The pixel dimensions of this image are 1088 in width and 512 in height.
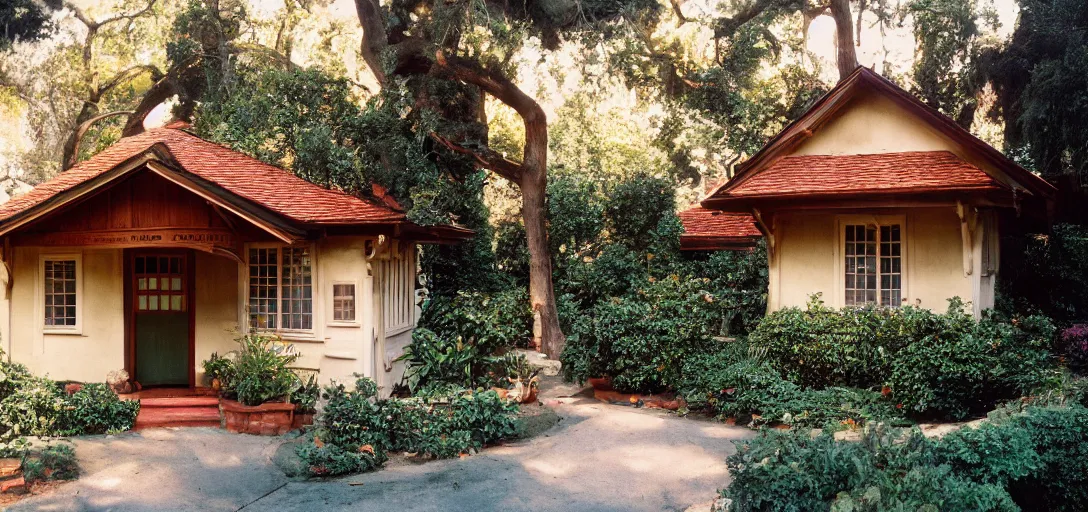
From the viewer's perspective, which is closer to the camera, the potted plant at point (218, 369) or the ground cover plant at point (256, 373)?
the ground cover plant at point (256, 373)

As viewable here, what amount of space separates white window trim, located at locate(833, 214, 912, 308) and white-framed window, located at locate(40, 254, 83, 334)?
1256 centimetres

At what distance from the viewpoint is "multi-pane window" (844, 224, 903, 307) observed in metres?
13.5

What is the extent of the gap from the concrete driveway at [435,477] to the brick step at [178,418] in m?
0.39

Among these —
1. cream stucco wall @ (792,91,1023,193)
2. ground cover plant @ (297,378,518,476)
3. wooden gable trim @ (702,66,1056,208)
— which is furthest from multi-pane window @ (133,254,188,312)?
cream stucco wall @ (792,91,1023,193)

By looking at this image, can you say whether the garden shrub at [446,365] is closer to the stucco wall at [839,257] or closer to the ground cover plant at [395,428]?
the ground cover plant at [395,428]

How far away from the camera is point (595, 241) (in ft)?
73.4

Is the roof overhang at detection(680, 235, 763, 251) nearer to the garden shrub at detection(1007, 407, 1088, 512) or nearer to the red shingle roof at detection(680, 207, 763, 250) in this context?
the red shingle roof at detection(680, 207, 763, 250)

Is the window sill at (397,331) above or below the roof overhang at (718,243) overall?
below

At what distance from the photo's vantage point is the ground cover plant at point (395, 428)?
971 centimetres

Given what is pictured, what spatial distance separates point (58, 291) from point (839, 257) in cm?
1302

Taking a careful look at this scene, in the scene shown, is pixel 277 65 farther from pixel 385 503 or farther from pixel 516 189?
pixel 385 503

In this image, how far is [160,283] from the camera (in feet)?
43.8

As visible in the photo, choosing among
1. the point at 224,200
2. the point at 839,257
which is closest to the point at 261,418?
A: the point at 224,200


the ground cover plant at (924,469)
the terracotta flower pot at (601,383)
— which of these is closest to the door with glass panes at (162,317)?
the terracotta flower pot at (601,383)
